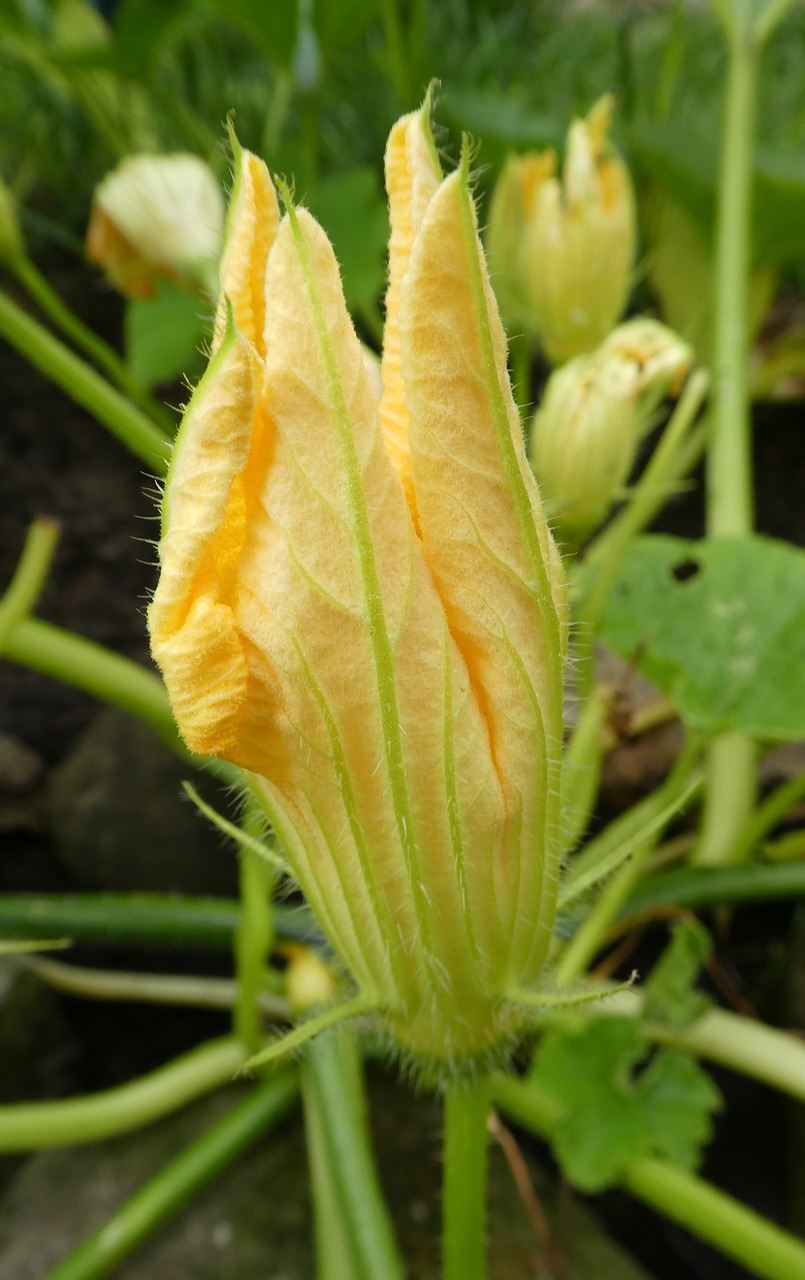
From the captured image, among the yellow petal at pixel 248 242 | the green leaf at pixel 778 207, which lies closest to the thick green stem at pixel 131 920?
the yellow petal at pixel 248 242

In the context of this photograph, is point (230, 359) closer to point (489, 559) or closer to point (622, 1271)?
point (489, 559)

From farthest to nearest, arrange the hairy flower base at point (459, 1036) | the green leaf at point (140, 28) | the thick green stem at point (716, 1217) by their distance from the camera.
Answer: the green leaf at point (140, 28) → the thick green stem at point (716, 1217) → the hairy flower base at point (459, 1036)

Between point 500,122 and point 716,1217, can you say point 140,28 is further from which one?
point 716,1217

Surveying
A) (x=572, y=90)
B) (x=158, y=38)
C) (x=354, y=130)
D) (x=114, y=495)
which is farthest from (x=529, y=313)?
(x=572, y=90)

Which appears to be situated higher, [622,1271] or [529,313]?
[529,313]

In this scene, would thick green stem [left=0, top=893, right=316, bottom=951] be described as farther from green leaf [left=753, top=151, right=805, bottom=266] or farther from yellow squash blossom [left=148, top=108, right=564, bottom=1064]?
green leaf [left=753, top=151, right=805, bottom=266]

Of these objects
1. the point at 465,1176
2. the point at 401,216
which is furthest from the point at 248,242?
the point at 465,1176

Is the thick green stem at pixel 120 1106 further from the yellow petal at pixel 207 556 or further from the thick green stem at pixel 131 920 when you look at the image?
the yellow petal at pixel 207 556

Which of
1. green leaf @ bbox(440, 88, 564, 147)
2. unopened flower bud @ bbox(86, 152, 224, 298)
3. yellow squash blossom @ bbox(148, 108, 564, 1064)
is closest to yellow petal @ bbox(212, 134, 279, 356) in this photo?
yellow squash blossom @ bbox(148, 108, 564, 1064)
